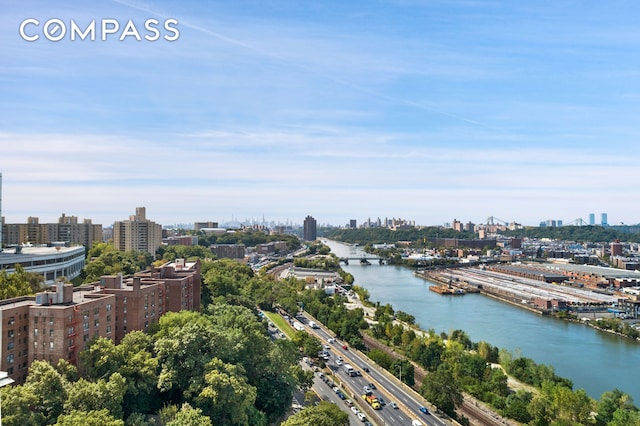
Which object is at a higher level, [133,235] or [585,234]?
[133,235]

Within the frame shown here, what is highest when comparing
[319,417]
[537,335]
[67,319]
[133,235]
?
[133,235]

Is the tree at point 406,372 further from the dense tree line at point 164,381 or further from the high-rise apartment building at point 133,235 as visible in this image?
the high-rise apartment building at point 133,235

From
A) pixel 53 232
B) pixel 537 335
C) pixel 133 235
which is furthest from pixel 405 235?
pixel 537 335

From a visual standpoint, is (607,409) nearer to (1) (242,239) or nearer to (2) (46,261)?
(2) (46,261)

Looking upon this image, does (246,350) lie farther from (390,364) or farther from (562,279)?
(562,279)

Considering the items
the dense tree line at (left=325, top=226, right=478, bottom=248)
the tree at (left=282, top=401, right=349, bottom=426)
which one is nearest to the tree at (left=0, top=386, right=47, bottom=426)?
the tree at (left=282, top=401, right=349, bottom=426)

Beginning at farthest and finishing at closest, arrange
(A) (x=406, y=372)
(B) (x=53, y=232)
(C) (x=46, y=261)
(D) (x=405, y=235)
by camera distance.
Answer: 1. (D) (x=405, y=235)
2. (B) (x=53, y=232)
3. (C) (x=46, y=261)
4. (A) (x=406, y=372)
